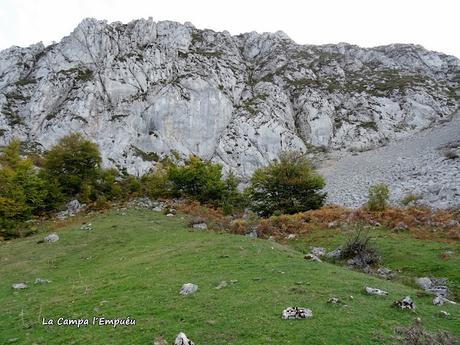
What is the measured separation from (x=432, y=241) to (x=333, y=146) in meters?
80.6

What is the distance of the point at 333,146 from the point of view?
334 feet

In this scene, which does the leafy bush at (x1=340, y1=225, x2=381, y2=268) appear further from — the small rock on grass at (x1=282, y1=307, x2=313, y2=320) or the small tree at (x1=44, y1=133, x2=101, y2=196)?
the small tree at (x1=44, y1=133, x2=101, y2=196)

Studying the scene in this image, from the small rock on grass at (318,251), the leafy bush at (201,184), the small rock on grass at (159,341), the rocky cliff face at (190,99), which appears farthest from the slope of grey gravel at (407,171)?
the small rock on grass at (159,341)

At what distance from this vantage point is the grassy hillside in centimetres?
1050

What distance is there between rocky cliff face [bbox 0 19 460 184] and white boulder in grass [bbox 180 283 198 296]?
7180cm

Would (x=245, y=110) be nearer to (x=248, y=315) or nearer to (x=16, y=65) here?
(x=16, y=65)

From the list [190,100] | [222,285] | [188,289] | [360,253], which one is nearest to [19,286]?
[188,289]

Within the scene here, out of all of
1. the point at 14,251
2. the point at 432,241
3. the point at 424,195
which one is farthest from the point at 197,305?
the point at 424,195

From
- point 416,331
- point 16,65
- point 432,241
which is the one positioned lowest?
point 432,241

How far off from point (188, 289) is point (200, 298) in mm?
1000

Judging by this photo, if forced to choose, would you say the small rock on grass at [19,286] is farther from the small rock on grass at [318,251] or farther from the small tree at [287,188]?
the small tree at [287,188]

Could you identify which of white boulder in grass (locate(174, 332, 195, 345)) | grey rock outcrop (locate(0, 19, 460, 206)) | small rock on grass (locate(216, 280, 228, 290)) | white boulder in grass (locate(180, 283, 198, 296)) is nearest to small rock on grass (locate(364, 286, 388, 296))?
small rock on grass (locate(216, 280, 228, 290))

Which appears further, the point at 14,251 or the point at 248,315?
the point at 14,251

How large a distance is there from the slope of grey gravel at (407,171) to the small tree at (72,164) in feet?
101
